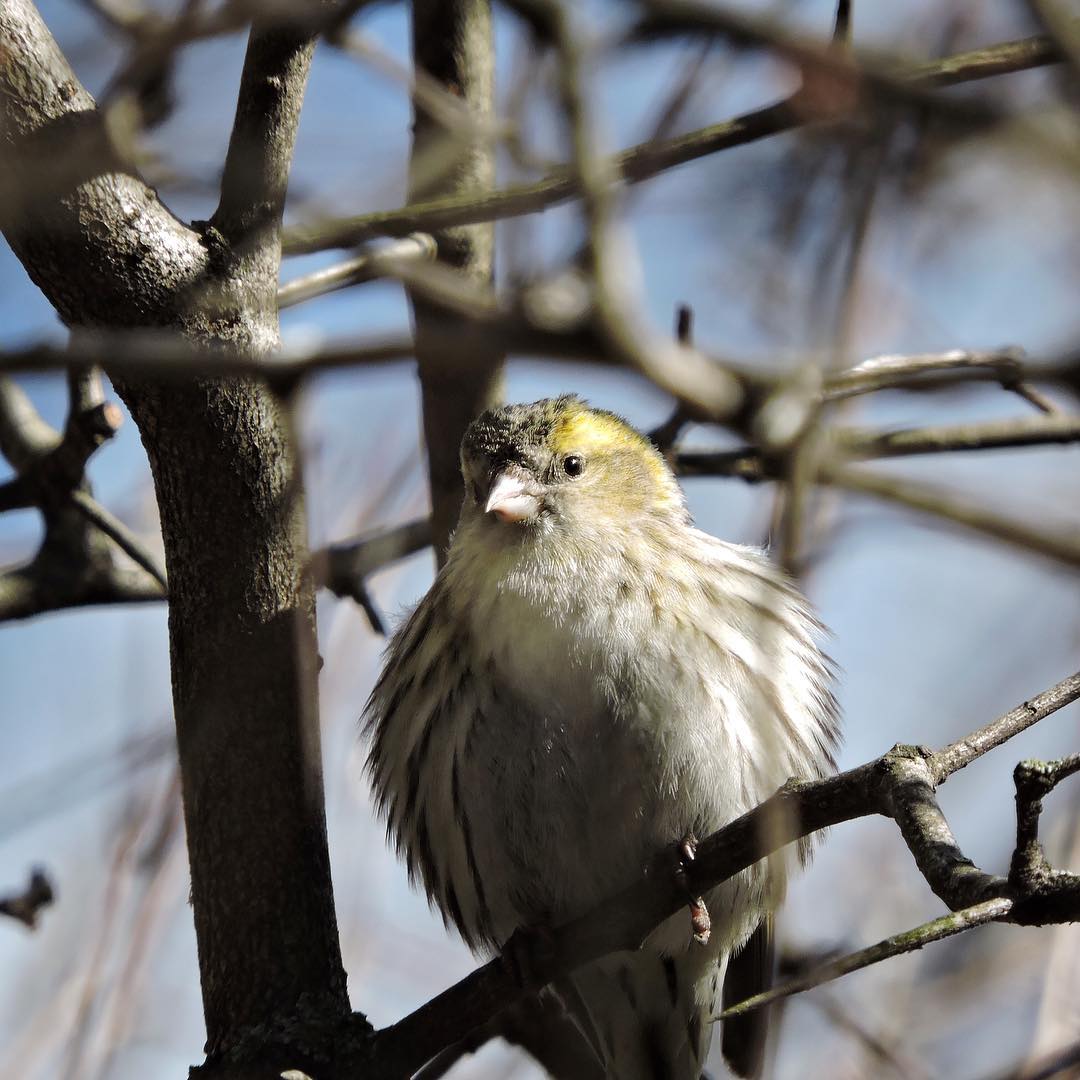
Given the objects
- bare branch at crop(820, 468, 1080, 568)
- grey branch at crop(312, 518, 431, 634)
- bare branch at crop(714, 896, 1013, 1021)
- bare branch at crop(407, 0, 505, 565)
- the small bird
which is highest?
bare branch at crop(407, 0, 505, 565)

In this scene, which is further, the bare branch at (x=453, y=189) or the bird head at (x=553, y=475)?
the bare branch at (x=453, y=189)

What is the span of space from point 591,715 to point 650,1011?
41.8 inches

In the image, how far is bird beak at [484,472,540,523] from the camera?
369 cm

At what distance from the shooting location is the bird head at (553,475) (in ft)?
12.4

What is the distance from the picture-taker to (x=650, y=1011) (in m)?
3.96

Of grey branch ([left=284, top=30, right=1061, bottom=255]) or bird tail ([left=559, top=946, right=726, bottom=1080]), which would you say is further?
bird tail ([left=559, top=946, right=726, bottom=1080])

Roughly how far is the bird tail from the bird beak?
126cm

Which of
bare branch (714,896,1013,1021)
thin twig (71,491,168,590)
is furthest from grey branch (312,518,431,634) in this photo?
bare branch (714,896,1013,1021)

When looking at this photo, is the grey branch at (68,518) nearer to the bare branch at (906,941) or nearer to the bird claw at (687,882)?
the bird claw at (687,882)

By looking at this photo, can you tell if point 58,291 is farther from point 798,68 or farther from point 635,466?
point 635,466

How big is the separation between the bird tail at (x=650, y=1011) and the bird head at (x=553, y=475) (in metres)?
1.24

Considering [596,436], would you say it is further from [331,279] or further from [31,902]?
[31,902]

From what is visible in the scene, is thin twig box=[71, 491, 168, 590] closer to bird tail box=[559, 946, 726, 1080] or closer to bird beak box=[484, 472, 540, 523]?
bird beak box=[484, 472, 540, 523]

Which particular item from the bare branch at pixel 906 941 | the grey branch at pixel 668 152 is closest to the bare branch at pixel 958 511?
the bare branch at pixel 906 941
